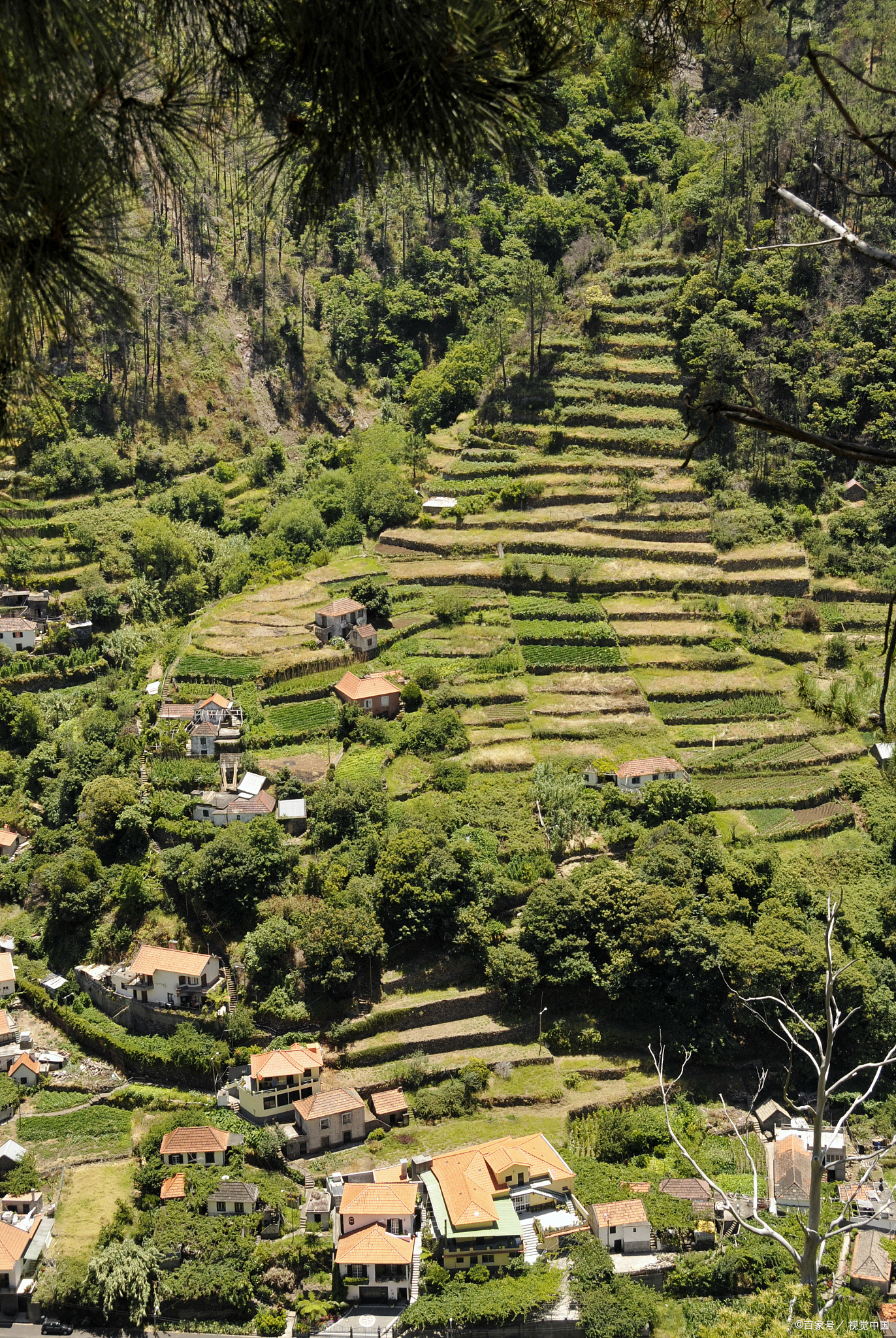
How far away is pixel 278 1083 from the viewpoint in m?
23.1

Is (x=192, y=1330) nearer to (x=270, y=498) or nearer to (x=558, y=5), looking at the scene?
(x=558, y=5)

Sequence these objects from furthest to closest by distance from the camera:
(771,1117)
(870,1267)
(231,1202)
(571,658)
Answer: (571,658) → (771,1117) → (231,1202) → (870,1267)

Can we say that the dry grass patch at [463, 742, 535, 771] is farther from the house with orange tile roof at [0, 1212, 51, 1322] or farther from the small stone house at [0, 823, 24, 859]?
the house with orange tile roof at [0, 1212, 51, 1322]

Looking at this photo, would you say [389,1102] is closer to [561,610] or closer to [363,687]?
[363,687]

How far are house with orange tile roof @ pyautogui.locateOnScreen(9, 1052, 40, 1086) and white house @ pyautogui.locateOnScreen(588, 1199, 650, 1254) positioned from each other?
35.6 ft

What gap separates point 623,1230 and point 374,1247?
398 cm

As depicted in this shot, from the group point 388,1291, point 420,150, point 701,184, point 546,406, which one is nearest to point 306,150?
point 420,150

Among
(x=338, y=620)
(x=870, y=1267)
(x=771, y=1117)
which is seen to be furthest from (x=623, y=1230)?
(x=338, y=620)

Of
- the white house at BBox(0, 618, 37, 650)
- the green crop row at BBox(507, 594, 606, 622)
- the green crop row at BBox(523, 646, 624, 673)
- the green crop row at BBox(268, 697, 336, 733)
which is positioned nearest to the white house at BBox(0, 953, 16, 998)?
the green crop row at BBox(268, 697, 336, 733)

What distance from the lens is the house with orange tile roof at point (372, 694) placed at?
93.1 ft

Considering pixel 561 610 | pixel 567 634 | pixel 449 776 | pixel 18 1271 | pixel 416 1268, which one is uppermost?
pixel 561 610

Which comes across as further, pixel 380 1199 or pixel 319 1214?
pixel 319 1214

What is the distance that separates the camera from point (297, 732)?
2811 centimetres

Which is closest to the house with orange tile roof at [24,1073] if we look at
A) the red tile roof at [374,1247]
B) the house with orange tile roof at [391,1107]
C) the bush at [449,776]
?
the house with orange tile roof at [391,1107]
